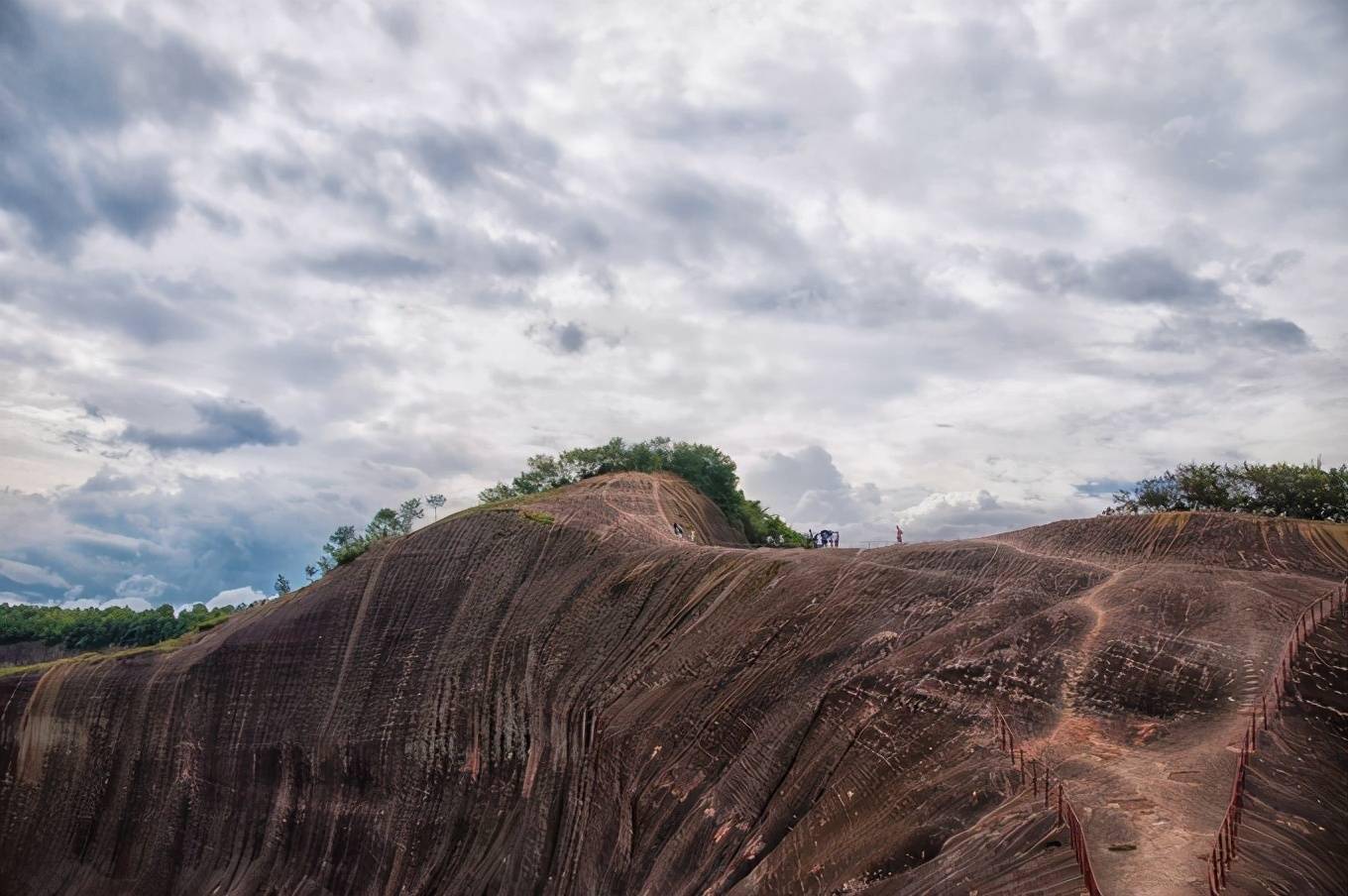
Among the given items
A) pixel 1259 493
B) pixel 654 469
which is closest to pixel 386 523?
pixel 654 469

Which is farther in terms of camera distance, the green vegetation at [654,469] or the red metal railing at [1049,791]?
the green vegetation at [654,469]

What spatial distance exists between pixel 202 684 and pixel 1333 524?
32.1m

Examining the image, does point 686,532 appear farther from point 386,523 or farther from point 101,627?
point 101,627

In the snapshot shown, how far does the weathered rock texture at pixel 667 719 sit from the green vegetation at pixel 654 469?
10515 mm

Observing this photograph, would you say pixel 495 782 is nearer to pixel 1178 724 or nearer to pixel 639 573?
pixel 639 573

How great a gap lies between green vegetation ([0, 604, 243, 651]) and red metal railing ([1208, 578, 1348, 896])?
6097 centimetres

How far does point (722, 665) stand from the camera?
1967 centimetres

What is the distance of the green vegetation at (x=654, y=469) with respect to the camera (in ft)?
145

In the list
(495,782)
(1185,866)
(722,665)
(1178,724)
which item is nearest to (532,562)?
(495,782)

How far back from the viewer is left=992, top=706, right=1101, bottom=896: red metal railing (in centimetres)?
936

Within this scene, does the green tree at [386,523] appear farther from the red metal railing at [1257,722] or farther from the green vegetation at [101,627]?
the red metal railing at [1257,722]

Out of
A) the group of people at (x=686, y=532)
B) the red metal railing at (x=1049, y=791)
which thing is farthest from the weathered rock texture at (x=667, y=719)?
the group of people at (x=686, y=532)

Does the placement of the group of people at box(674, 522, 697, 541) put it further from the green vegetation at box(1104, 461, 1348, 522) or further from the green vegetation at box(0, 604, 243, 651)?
the green vegetation at box(0, 604, 243, 651)

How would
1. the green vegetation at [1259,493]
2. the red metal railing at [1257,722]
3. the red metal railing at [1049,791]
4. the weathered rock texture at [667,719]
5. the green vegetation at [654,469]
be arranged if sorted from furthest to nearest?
the green vegetation at [654,469], the green vegetation at [1259,493], the weathered rock texture at [667,719], the red metal railing at [1049,791], the red metal railing at [1257,722]
